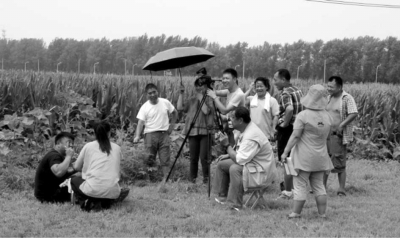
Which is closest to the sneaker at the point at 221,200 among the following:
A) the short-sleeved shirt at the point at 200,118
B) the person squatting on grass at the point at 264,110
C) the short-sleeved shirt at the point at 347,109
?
the person squatting on grass at the point at 264,110

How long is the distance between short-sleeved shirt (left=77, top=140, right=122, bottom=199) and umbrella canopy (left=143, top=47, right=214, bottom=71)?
167 centimetres

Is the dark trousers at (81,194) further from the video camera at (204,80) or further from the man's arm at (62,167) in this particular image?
the video camera at (204,80)

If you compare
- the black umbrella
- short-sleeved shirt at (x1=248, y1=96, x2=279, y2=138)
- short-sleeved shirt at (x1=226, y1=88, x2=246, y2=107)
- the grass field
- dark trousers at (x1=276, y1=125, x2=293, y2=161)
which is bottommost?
the grass field

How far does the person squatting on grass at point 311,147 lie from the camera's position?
572 cm

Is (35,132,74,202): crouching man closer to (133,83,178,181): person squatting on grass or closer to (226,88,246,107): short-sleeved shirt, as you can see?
(133,83,178,181): person squatting on grass

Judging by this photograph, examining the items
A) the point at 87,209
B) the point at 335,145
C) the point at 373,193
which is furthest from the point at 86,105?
the point at 373,193

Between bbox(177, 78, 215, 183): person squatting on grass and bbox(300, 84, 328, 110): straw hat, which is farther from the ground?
bbox(300, 84, 328, 110): straw hat

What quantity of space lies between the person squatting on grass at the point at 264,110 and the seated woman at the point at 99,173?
2.29m

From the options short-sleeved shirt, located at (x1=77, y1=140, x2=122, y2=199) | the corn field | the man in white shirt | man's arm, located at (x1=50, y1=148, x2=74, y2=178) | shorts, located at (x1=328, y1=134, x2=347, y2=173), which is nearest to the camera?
short-sleeved shirt, located at (x1=77, y1=140, x2=122, y2=199)

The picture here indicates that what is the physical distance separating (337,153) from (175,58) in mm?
2915

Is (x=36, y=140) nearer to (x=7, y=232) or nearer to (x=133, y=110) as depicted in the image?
(x=133, y=110)

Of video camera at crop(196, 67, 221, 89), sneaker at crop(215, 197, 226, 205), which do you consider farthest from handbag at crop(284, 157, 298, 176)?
video camera at crop(196, 67, 221, 89)

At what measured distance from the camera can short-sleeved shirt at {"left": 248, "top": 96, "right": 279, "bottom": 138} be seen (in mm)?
7227

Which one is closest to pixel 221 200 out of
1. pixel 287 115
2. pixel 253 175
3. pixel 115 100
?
pixel 253 175
